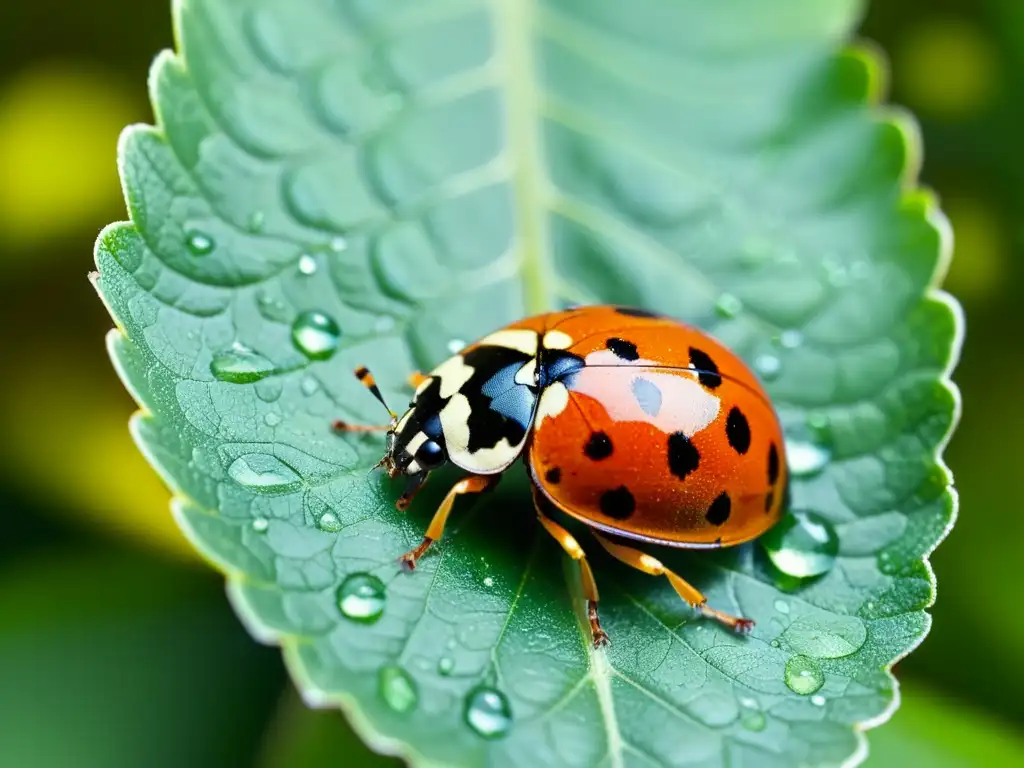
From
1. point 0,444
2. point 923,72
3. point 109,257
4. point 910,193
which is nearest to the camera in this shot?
point 109,257

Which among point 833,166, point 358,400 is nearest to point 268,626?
point 358,400

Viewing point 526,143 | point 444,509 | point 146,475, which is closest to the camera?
point 444,509

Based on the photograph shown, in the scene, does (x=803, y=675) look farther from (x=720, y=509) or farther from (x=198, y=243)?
(x=198, y=243)

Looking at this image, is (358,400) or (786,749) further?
(358,400)

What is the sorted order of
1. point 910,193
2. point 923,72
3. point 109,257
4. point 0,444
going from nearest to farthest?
point 109,257
point 910,193
point 0,444
point 923,72

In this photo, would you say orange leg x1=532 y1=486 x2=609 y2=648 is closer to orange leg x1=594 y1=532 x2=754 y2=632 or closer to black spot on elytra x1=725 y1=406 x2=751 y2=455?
orange leg x1=594 y1=532 x2=754 y2=632

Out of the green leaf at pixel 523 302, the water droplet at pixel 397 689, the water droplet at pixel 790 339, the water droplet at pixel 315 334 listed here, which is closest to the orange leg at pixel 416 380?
the green leaf at pixel 523 302

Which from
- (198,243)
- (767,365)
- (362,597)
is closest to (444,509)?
(362,597)

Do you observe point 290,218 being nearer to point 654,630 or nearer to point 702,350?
point 702,350
